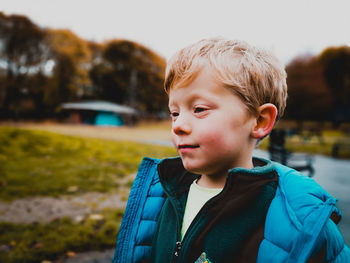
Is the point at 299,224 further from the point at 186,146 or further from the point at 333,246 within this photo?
the point at 186,146

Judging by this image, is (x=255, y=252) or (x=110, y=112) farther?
(x=110, y=112)

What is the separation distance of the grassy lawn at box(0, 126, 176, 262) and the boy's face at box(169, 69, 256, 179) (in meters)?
2.45

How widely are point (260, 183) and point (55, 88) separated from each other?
3664 cm

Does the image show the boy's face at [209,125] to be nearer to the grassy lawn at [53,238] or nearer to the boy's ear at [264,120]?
the boy's ear at [264,120]

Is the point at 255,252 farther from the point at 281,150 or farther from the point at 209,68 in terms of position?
the point at 281,150

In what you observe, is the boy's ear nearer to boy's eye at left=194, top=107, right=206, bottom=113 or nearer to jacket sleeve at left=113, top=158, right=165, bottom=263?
boy's eye at left=194, top=107, right=206, bottom=113

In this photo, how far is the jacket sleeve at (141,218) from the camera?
1356mm

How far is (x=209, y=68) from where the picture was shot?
1071 millimetres

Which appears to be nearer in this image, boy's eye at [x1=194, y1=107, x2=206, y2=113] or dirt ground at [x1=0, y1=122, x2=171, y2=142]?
boy's eye at [x1=194, y1=107, x2=206, y2=113]

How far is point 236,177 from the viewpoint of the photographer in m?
1.05

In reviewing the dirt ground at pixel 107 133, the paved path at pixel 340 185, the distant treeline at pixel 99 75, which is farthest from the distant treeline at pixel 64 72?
the paved path at pixel 340 185

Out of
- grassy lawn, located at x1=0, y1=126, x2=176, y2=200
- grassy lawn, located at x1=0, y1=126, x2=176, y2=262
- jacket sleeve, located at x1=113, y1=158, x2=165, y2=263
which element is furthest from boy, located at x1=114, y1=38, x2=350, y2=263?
grassy lawn, located at x1=0, y1=126, x2=176, y2=200

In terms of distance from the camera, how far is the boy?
931mm

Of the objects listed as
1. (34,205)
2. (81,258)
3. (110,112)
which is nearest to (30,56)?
(110,112)
